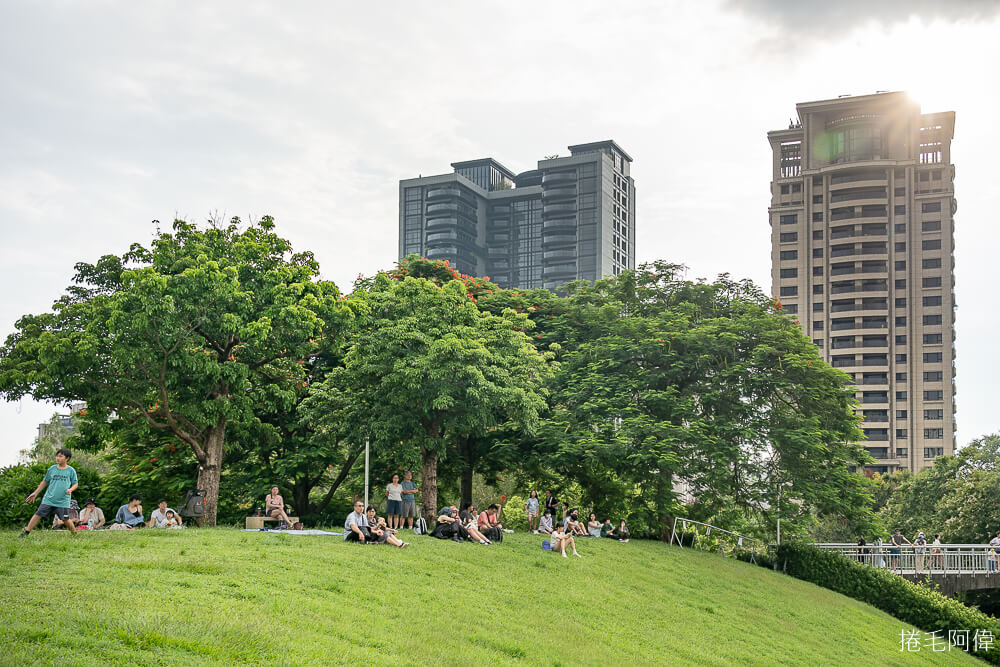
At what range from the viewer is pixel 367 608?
14211 millimetres

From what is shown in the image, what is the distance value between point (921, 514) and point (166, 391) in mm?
52803

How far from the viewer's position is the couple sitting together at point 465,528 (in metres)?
23.5

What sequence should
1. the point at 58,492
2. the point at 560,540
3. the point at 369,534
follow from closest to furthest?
1. the point at 58,492
2. the point at 369,534
3. the point at 560,540


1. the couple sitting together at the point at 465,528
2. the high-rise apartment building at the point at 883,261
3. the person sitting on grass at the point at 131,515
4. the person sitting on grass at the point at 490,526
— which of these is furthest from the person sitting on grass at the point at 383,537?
the high-rise apartment building at the point at 883,261

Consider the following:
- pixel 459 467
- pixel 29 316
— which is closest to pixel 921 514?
pixel 459 467

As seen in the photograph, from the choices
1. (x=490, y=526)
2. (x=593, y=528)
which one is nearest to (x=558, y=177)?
(x=593, y=528)

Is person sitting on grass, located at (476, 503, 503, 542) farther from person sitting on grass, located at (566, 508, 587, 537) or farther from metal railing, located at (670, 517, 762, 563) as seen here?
metal railing, located at (670, 517, 762, 563)

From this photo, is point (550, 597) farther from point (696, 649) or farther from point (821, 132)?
point (821, 132)

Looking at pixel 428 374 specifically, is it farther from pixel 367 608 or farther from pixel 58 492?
pixel 367 608

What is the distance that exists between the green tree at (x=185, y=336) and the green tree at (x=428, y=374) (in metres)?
1.72

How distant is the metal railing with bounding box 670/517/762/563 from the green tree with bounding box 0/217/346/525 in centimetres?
1582

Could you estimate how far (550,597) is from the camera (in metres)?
18.8

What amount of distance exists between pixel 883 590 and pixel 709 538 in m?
6.82

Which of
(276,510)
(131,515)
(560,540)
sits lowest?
(560,540)
